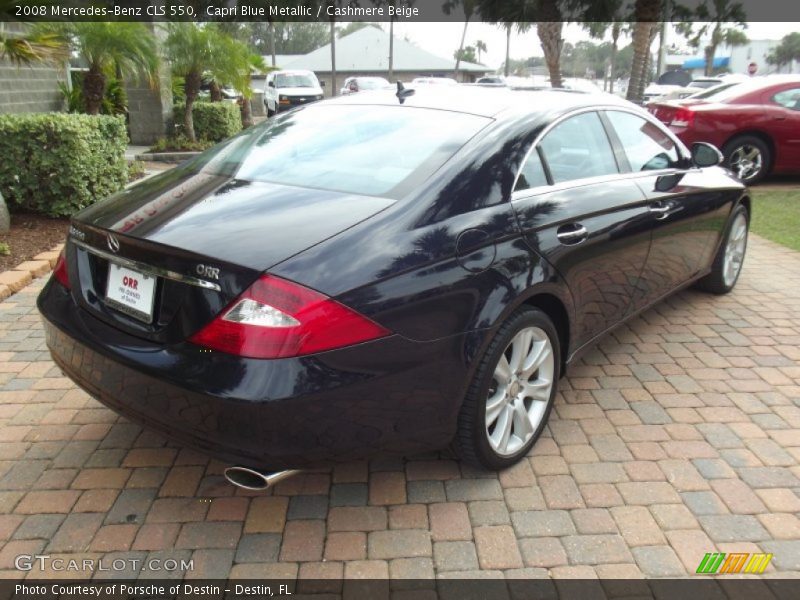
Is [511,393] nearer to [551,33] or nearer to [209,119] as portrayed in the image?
[209,119]

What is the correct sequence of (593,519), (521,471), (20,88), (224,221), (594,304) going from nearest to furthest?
(224,221) < (593,519) < (521,471) < (594,304) < (20,88)

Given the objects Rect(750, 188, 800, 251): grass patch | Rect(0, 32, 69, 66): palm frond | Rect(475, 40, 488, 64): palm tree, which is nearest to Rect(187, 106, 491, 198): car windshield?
Rect(0, 32, 69, 66): palm frond

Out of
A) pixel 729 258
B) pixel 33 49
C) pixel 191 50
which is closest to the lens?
pixel 729 258

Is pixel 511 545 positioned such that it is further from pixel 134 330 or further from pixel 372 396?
pixel 134 330

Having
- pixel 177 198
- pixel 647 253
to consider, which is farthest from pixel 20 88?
pixel 647 253

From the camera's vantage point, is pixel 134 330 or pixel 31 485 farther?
pixel 31 485

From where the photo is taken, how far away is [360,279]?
2.17 m

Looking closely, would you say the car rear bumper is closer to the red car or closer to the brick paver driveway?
the brick paver driveway

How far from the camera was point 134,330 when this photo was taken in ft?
7.73

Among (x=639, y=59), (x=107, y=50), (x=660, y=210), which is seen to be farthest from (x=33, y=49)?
(x=639, y=59)

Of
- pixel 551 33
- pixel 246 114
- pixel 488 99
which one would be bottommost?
pixel 246 114

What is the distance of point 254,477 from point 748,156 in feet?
31.8

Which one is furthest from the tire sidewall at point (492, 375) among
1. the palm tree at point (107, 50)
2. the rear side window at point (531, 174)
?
the palm tree at point (107, 50)

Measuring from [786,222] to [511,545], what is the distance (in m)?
7.00
